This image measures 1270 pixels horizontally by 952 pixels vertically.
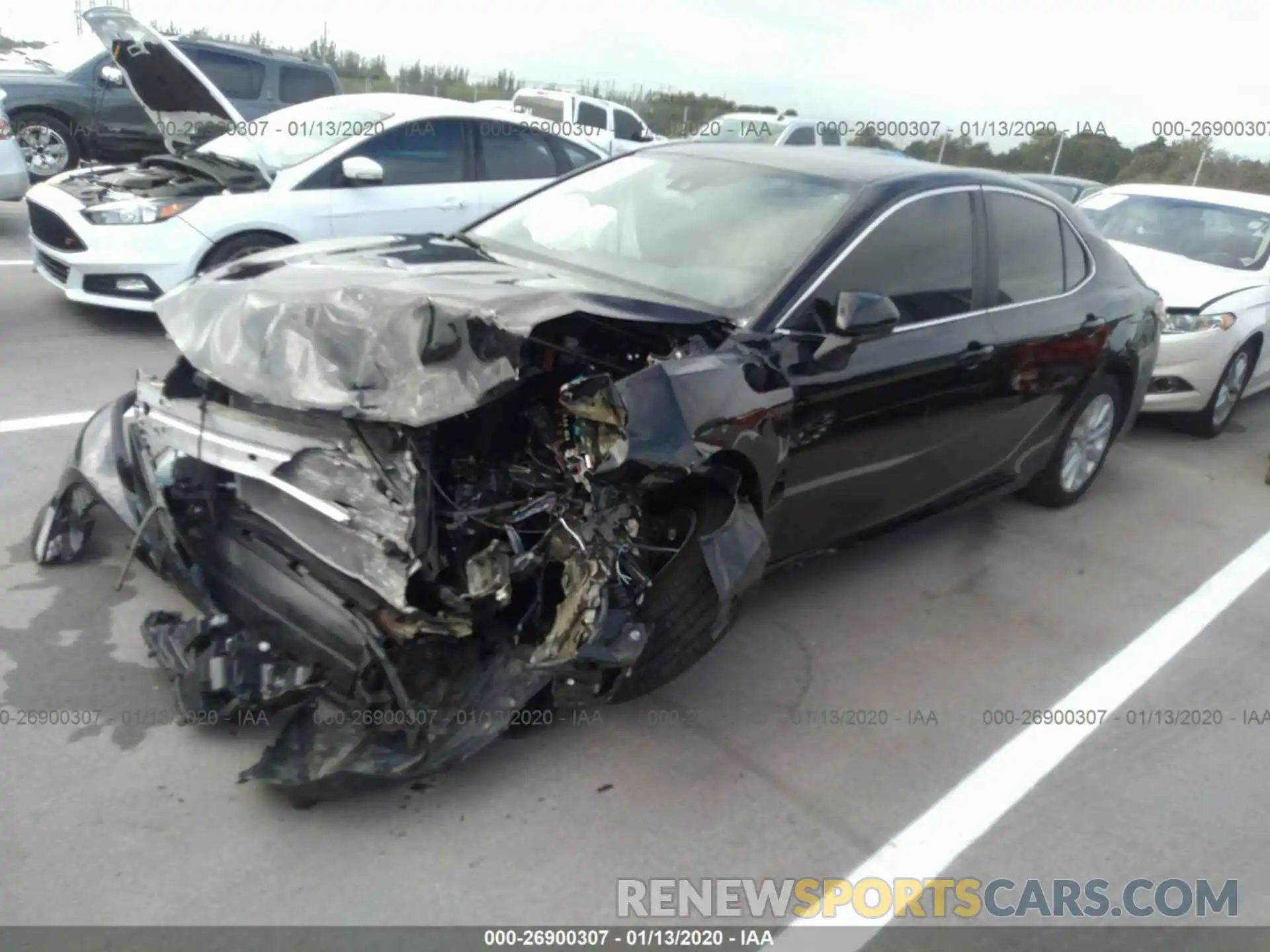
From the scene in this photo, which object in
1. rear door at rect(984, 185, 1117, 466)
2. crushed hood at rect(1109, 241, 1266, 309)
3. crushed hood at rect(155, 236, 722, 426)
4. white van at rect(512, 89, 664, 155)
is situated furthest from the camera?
white van at rect(512, 89, 664, 155)

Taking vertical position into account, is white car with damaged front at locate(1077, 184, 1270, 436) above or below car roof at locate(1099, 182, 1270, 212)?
below

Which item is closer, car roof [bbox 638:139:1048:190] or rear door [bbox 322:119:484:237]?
car roof [bbox 638:139:1048:190]

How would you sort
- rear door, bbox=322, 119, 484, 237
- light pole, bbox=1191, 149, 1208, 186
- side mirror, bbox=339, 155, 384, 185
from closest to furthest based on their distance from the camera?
side mirror, bbox=339, 155, 384, 185 < rear door, bbox=322, 119, 484, 237 < light pole, bbox=1191, 149, 1208, 186

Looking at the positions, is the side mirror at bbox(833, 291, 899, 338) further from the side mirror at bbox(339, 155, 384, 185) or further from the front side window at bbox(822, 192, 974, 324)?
the side mirror at bbox(339, 155, 384, 185)

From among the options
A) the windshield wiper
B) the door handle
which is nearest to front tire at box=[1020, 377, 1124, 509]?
the door handle

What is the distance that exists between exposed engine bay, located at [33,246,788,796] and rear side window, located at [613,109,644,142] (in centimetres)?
1558

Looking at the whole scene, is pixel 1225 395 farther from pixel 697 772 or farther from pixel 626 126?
pixel 626 126

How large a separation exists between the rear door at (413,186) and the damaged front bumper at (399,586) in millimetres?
4444

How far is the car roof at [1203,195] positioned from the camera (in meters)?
8.32

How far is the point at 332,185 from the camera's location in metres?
7.42

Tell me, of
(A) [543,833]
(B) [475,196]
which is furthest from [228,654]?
(B) [475,196]

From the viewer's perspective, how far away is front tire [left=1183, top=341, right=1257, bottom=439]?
287 inches

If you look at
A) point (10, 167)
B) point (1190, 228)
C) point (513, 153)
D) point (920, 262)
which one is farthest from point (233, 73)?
point (920, 262)

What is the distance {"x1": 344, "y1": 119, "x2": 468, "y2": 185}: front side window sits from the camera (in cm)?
772
